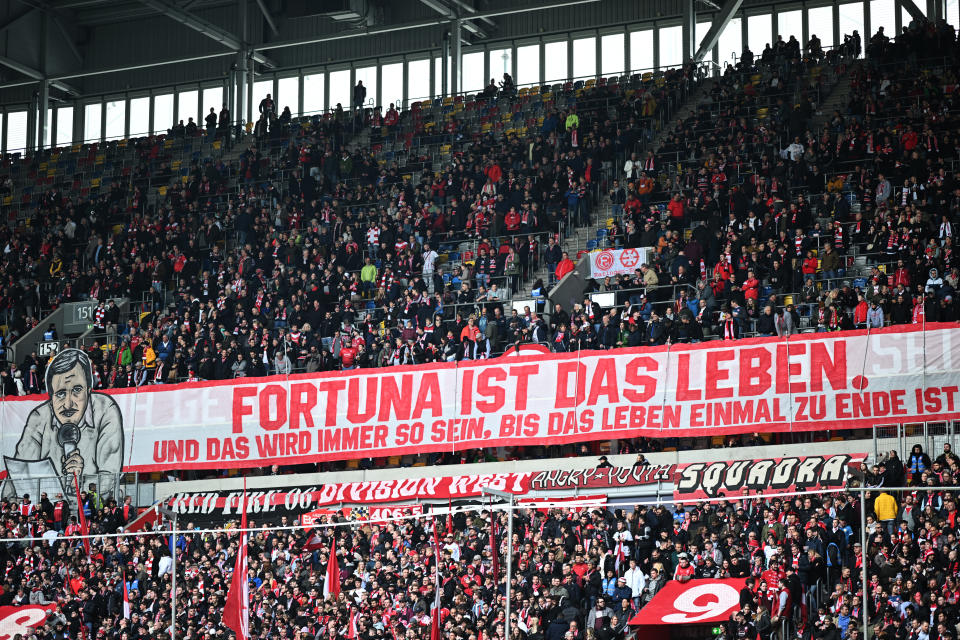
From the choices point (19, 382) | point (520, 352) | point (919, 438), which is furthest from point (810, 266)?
point (19, 382)

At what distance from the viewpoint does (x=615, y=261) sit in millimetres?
33219

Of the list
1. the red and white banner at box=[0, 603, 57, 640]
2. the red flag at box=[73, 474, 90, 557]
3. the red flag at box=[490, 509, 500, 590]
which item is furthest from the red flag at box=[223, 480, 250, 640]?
the red flag at box=[73, 474, 90, 557]

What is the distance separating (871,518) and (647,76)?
886 inches

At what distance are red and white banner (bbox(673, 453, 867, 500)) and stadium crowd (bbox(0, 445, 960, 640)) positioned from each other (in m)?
1.11

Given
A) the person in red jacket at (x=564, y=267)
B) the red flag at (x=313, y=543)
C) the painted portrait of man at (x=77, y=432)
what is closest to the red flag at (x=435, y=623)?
the red flag at (x=313, y=543)

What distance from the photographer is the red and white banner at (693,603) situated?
790 inches

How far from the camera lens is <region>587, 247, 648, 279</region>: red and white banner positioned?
108 ft

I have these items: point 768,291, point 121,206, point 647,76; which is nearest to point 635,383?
point 768,291

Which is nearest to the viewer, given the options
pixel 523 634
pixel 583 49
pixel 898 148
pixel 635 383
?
pixel 523 634

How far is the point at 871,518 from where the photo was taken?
2125 centimetres

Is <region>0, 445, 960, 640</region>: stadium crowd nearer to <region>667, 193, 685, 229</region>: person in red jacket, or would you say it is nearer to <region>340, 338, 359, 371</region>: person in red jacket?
<region>340, 338, 359, 371</region>: person in red jacket

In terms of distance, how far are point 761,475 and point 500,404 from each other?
604 centimetres

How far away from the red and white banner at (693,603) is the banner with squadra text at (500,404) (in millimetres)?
6279

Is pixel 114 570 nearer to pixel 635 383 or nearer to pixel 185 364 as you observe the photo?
pixel 185 364
